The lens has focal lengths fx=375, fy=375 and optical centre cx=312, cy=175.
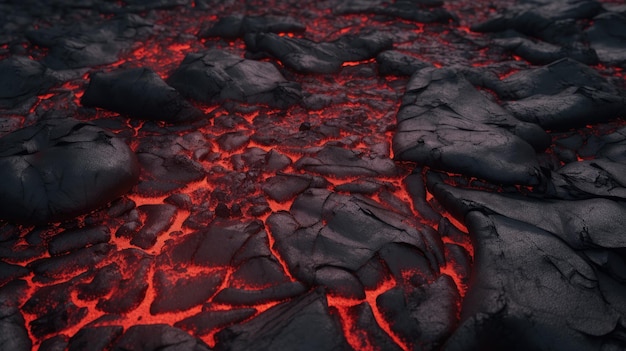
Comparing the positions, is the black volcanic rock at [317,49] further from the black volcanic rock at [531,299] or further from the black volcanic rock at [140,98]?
the black volcanic rock at [531,299]

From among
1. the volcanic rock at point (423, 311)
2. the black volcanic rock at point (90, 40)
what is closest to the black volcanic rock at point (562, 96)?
the volcanic rock at point (423, 311)

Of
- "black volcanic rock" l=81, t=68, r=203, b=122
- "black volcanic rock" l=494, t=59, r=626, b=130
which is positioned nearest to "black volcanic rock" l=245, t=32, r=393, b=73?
"black volcanic rock" l=81, t=68, r=203, b=122

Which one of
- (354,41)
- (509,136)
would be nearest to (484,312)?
(509,136)

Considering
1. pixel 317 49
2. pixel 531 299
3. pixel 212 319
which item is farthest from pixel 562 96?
pixel 212 319

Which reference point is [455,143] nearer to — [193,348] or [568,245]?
[568,245]

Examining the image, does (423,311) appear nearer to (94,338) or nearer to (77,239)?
(94,338)
